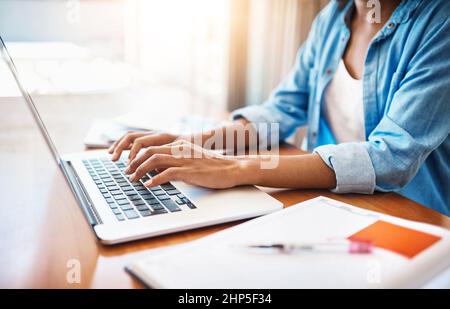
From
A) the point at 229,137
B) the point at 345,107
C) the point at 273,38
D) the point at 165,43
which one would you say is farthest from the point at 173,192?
the point at 165,43

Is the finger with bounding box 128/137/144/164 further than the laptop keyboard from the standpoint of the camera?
Yes

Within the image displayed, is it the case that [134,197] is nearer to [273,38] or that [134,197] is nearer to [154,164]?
[154,164]

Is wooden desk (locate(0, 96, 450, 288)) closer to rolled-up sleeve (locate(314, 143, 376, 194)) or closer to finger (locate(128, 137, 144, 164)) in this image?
rolled-up sleeve (locate(314, 143, 376, 194))

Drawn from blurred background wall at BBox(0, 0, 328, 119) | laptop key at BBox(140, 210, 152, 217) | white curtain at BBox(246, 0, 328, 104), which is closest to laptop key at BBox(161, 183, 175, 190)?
laptop key at BBox(140, 210, 152, 217)

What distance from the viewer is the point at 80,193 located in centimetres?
72

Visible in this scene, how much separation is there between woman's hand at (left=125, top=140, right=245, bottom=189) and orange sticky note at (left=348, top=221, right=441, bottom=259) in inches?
9.7

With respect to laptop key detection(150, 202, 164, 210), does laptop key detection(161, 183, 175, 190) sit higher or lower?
lower

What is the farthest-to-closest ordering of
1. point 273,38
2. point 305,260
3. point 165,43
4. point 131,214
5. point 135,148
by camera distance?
1. point 165,43
2. point 273,38
3. point 135,148
4. point 131,214
5. point 305,260

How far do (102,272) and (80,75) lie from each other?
172 cm

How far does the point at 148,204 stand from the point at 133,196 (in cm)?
5

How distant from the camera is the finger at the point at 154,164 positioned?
74 centimetres

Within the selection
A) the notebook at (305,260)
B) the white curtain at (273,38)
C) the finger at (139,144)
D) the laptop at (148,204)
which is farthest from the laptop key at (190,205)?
the white curtain at (273,38)

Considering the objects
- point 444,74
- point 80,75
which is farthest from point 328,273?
point 80,75

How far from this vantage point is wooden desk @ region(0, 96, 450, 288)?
1.66 ft
